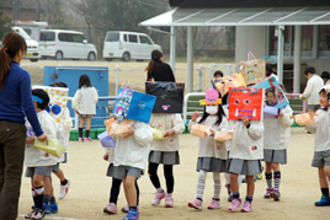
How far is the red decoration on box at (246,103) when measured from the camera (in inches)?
270

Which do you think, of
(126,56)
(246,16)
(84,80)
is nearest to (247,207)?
(84,80)

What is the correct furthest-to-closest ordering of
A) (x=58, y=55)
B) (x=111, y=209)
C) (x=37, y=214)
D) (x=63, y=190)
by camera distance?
(x=58, y=55), (x=63, y=190), (x=111, y=209), (x=37, y=214)

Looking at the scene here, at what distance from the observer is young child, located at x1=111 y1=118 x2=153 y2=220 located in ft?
20.5

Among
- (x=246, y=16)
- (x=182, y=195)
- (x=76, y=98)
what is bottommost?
(x=182, y=195)

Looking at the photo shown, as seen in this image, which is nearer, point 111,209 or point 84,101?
point 111,209

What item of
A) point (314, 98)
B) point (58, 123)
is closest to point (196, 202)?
point (58, 123)

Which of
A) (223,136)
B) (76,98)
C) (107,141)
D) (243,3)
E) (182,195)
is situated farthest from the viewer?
(243,3)

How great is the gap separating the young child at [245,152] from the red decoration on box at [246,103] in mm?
76

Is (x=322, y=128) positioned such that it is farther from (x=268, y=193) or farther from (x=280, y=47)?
(x=280, y=47)

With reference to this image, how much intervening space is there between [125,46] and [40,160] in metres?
29.6

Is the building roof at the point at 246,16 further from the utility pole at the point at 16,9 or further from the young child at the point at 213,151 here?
the utility pole at the point at 16,9

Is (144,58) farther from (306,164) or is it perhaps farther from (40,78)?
(306,164)

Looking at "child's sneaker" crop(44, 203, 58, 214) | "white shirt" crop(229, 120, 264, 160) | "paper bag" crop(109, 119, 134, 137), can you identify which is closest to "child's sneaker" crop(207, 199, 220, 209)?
"white shirt" crop(229, 120, 264, 160)

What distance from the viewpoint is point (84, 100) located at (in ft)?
45.1
